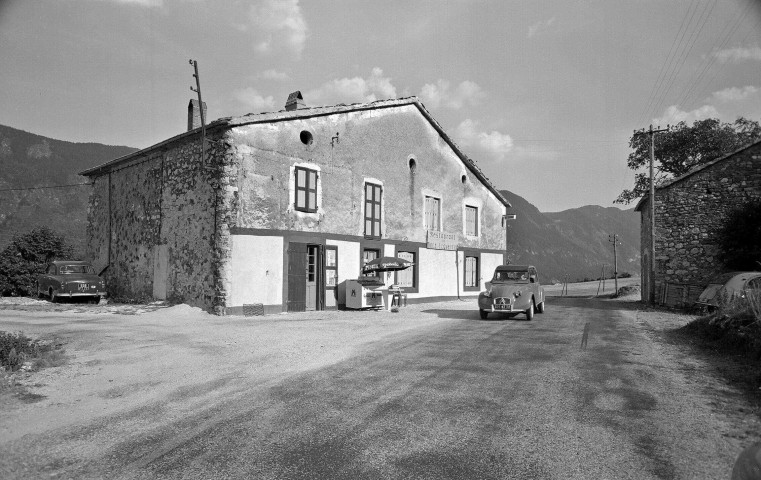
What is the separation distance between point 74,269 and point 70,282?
137 centimetres

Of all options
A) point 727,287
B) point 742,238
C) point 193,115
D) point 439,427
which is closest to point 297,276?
point 193,115

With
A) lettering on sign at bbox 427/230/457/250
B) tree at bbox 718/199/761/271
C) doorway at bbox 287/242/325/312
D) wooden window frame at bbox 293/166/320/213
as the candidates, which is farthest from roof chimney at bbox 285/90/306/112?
tree at bbox 718/199/761/271

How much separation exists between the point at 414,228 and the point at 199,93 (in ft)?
35.6

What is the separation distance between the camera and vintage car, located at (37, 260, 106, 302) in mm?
16219

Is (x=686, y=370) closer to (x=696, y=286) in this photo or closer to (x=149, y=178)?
(x=696, y=286)

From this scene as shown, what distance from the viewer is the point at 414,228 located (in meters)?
20.8

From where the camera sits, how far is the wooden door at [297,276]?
604 inches

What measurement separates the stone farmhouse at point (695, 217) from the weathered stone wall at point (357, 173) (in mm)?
8416

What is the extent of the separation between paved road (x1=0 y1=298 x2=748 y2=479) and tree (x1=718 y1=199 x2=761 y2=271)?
1374cm

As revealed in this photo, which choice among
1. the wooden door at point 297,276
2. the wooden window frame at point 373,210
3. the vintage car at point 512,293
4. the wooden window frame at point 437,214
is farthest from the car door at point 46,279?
the vintage car at point 512,293

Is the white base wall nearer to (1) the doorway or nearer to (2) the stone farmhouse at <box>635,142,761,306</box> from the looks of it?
(1) the doorway

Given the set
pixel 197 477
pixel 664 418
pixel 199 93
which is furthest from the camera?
pixel 199 93

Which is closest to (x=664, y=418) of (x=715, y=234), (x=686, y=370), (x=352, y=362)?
(x=686, y=370)

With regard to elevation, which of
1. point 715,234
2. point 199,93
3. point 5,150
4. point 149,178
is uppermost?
point 5,150
